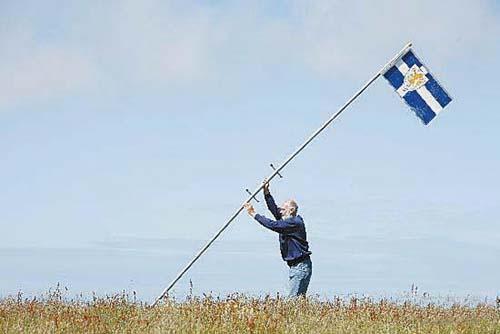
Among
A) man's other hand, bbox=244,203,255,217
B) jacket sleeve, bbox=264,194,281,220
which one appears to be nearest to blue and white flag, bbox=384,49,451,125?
jacket sleeve, bbox=264,194,281,220

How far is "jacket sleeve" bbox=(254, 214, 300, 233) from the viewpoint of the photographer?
1455 centimetres

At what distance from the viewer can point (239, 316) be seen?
39.5 ft

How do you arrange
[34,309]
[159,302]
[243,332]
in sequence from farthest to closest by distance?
1. [159,302]
2. [34,309]
3. [243,332]

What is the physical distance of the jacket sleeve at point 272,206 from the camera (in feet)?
49.9

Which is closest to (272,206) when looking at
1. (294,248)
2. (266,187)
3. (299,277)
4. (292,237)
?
(266,187)

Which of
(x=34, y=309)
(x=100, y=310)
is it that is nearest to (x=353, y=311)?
(x=100, y=310)

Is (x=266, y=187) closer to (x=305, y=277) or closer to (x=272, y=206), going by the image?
(x=272, y=206)

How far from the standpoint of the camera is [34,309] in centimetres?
1302

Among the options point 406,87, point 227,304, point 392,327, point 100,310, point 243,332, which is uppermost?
point 406,87

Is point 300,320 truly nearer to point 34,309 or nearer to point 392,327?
point 392,327

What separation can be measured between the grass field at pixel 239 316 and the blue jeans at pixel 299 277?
111 cm

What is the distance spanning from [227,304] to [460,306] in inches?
154

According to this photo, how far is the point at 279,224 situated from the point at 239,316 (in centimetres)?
287

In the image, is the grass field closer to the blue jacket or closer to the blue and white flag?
the blue jacket
